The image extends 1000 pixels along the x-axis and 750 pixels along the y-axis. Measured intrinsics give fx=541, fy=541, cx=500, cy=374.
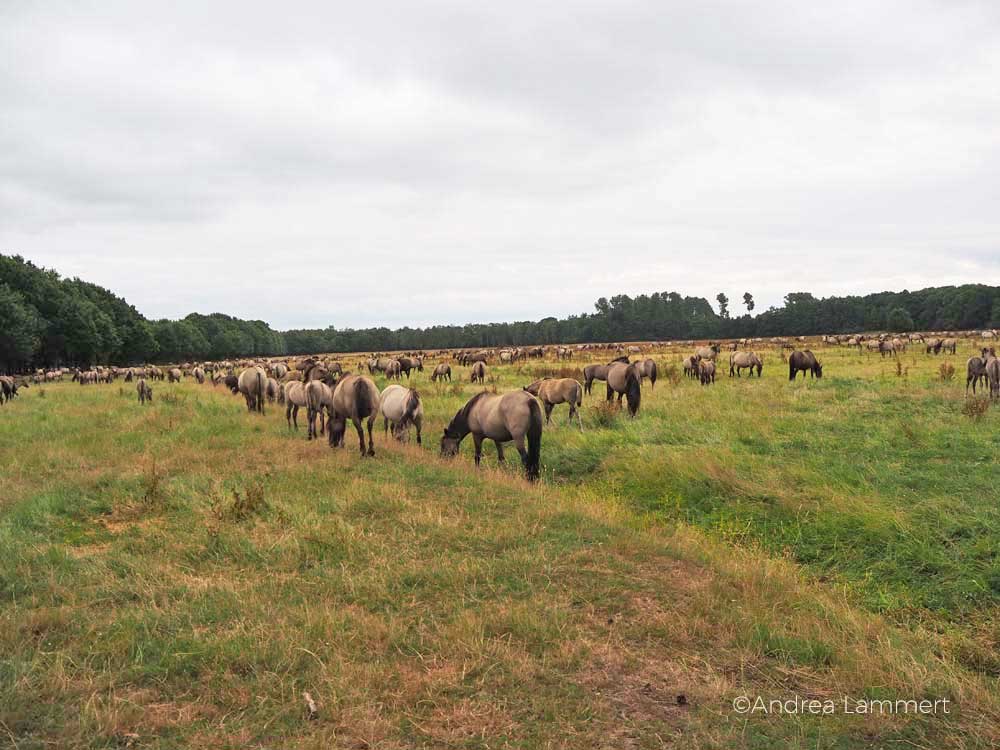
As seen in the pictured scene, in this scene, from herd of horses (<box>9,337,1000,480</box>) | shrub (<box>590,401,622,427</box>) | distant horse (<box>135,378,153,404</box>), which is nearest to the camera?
herd of horses (<box>9,337,1000,480</box>)

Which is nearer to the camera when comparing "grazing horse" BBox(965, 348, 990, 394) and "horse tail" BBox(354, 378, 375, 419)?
"horse tail" BBox(354, 378, 375, 419)

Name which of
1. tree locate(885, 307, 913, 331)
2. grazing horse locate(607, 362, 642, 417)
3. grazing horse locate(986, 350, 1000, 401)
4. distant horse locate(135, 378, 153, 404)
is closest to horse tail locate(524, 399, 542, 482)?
grazing horse locate(607, 362, 642, 417)

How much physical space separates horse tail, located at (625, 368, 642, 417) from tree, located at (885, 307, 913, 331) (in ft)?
307

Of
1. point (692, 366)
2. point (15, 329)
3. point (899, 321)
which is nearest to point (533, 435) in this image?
point (692, 366)

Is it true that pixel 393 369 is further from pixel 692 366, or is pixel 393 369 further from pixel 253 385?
pixel 692 366

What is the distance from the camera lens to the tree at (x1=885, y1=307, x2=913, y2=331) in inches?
3438

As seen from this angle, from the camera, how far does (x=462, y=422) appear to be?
11.7 m

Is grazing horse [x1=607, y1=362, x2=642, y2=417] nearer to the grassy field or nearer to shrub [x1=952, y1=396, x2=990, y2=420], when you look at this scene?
the grassy field

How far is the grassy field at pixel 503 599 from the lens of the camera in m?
3.49

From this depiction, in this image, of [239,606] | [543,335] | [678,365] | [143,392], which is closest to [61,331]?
[143,392]

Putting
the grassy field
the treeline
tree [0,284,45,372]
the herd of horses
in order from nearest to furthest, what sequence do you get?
1. the grassy field
2. the herd of horses
3. tree [0,284,45,372]
4. the treeline

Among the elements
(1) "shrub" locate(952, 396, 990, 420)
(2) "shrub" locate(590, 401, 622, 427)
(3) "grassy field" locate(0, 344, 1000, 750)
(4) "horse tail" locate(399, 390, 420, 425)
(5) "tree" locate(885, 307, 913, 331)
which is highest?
(5) "tree" locate(885, 307, 913, 331)

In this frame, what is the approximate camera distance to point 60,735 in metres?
3.30

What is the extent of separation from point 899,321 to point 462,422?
101 meters
